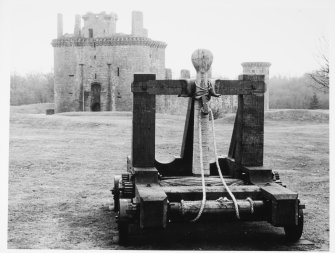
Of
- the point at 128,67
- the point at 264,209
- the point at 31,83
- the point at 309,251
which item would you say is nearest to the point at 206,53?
the point at 264,209

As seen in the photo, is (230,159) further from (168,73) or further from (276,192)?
(168,73)

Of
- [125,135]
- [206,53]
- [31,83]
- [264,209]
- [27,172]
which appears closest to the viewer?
[264,209]

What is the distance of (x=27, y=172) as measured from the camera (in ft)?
33.6

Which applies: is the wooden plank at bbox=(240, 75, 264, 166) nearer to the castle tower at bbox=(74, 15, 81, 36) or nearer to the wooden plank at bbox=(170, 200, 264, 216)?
the wooden plank at bbox=(170, 200, 264, 216)

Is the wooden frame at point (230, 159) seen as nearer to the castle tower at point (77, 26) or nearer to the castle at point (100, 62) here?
the castle at point (100, 62)

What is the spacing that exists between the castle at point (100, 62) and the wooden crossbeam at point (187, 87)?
37732mm

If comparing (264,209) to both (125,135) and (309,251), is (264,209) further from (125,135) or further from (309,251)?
(125,135)

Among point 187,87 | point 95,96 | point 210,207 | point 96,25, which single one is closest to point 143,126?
point 187,87

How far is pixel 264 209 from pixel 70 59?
136 feet

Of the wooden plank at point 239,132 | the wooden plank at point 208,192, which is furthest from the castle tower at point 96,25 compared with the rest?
the wooden plank at point 208,192

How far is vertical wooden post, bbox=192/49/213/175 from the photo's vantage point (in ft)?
19.5

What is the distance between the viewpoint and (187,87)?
5.91 meters

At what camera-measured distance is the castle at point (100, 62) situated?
1727 inches

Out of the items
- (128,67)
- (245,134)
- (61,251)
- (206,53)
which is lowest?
(61,251)
